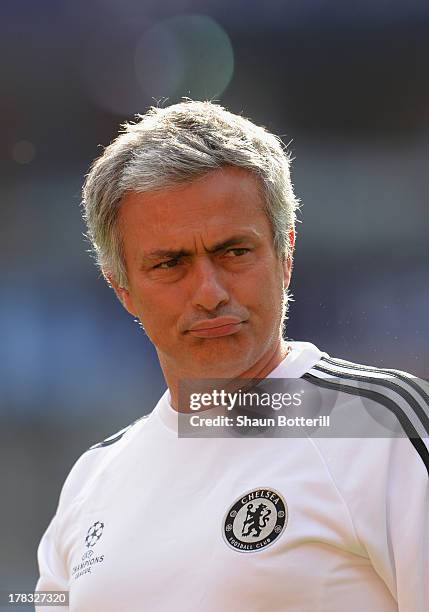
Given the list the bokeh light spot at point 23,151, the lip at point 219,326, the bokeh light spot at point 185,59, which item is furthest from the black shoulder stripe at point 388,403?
the bokeh light spot at point 185,59

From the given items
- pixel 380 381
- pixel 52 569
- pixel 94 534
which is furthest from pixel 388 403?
pixel 52 569

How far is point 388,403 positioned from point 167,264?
37cm

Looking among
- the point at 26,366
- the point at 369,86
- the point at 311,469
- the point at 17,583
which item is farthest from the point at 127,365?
the point at 311,469

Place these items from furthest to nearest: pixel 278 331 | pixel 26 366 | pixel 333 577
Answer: pixel 26 366, pixel 278 331, pixel 333 577

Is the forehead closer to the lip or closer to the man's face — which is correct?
the man's face

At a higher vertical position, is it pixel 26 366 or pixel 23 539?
pixel 26 366

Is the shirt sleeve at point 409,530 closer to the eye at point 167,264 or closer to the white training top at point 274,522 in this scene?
the white training top at point 274,522

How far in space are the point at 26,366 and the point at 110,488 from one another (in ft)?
10.7

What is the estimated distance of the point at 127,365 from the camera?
4523mm

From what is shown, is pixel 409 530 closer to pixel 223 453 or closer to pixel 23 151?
pixel 223 453

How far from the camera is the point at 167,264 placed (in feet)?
4.21

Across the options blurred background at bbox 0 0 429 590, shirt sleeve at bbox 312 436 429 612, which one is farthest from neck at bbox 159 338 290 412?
blurred background at bbox 0 0 429 590

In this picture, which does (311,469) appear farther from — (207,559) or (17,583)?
(17,583)

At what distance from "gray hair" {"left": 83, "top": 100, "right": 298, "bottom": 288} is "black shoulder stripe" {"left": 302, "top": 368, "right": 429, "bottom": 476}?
210mm
